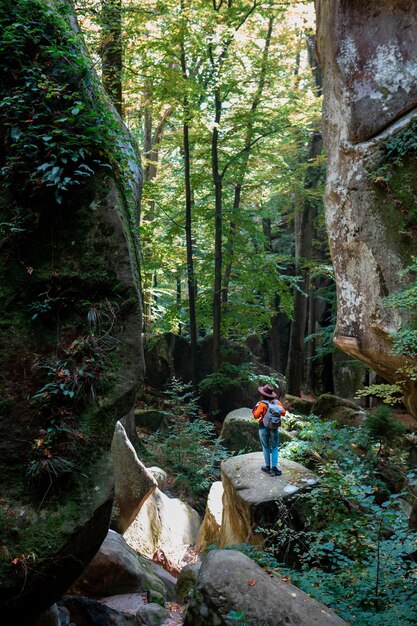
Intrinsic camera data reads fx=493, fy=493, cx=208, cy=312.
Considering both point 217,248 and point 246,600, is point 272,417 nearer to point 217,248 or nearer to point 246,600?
point 246,600

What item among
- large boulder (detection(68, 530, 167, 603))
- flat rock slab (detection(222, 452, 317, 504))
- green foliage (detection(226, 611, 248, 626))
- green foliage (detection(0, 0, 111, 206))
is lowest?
large boulder (detection(68, 530, 167, 603))

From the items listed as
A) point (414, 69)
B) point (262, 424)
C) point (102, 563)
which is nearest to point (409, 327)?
point (262, 424)

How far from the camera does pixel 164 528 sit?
30.9 feet

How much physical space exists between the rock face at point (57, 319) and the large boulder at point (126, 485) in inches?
150

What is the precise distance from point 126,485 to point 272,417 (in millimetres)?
2613

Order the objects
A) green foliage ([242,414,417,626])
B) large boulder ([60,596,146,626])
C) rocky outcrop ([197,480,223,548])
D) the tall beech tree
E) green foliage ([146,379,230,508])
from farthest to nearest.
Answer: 1. the tall beech tree
2. green foliage ([146,379,230,508])
3. rocky outcrop ([197,480,223,548])
4. large boulder ([60,596,146,626])
5. green foliage ([242,414,417,626])

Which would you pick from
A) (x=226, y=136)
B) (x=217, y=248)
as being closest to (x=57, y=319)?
(x=217, y=248)

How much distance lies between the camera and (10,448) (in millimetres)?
4039

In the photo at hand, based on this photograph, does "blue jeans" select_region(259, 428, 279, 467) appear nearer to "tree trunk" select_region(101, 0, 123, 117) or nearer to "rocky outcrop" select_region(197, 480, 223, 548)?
"rocky outcrop" select_region(197, 480, 223, 548)

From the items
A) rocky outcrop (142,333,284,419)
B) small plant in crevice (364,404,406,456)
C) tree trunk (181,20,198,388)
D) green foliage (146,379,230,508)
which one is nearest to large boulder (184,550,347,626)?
small plant in crevice (364,404,406,456)

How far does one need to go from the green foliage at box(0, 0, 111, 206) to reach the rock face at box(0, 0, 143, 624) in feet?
0.04

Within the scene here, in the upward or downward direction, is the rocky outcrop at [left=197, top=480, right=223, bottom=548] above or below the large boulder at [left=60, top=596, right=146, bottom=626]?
below

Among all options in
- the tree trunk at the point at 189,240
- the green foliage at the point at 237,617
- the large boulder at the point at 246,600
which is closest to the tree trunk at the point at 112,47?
the tree trunk at the point at 189,240

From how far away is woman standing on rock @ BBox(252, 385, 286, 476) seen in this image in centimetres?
779
